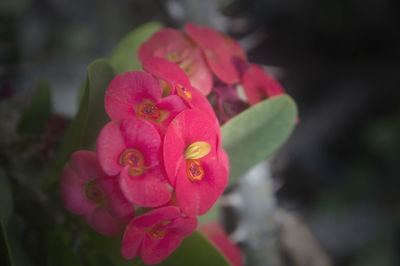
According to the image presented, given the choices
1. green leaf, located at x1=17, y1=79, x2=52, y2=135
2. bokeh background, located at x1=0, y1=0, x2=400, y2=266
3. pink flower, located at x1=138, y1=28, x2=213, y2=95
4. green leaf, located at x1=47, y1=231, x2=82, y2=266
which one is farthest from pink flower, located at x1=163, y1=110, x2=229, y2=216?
bokeh background, located at x1=0, y1=0, x2=400, y2=266

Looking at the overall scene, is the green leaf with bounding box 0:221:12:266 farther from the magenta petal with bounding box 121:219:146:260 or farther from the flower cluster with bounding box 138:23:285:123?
the flower cluster with bounding box 138:23:285:123

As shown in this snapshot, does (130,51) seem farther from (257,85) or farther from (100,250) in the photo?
(100,250)

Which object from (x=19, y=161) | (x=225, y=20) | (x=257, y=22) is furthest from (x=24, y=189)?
(x=257, y=22)

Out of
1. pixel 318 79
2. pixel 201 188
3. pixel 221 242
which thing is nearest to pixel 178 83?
pixel 201 188

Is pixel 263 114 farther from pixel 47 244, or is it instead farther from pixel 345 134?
pixel 345 134

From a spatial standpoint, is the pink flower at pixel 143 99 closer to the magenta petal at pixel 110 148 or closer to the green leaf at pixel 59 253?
the magenta petal at pixel 110 148
